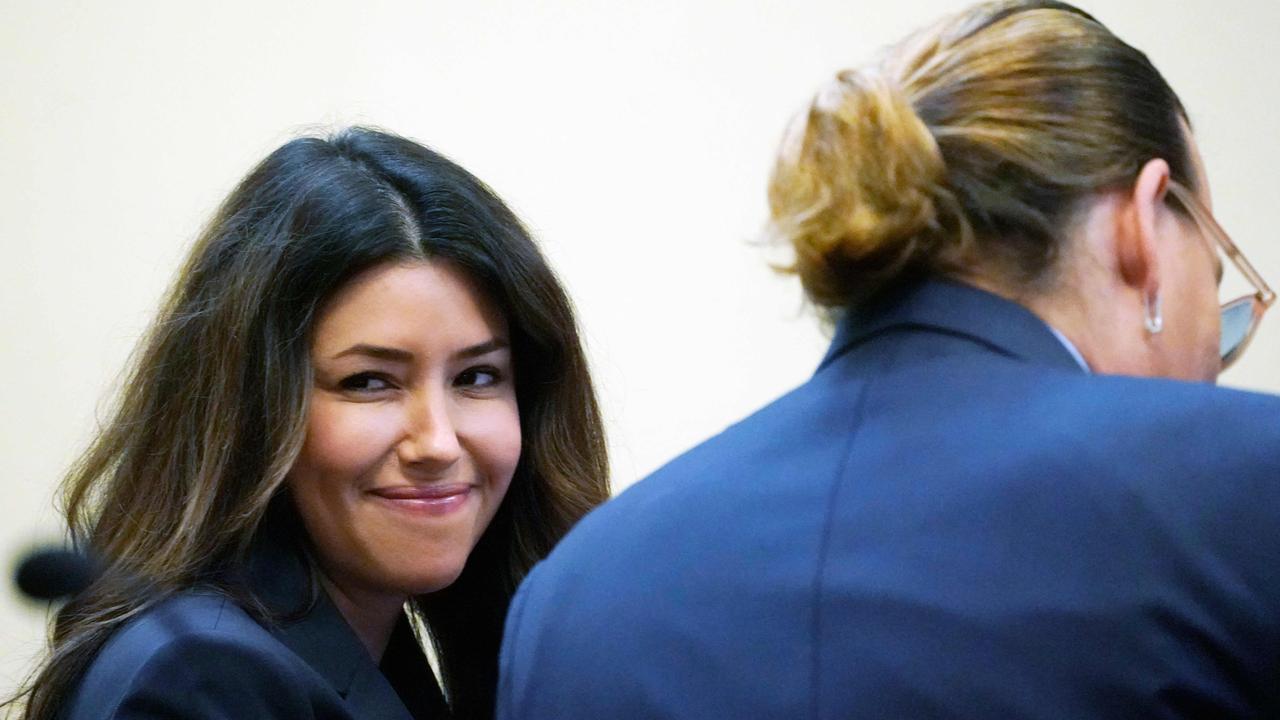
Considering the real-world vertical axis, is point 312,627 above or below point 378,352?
below

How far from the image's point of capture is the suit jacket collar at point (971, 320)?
2.61ft

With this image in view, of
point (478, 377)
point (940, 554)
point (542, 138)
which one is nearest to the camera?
point (940, 554)

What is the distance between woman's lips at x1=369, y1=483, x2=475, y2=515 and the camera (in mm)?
1406

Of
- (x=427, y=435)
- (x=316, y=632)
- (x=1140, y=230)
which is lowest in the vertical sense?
(x=316, y=632)

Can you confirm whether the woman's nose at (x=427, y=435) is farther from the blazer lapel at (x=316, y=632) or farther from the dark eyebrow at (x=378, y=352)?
the blazer lapel at (x=316, y=632)

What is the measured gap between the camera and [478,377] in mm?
1492

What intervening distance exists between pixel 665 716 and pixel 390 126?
1.88 meters

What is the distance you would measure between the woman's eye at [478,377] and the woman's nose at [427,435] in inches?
2.4

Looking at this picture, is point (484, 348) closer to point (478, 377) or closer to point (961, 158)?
point (478, 377)

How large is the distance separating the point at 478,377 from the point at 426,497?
0.14m

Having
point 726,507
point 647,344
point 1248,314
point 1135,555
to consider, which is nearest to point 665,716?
point 726,507

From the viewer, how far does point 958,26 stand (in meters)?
0.89

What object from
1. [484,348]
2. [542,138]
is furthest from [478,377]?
[542,138]

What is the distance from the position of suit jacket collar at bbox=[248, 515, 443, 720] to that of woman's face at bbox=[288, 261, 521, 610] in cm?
4
